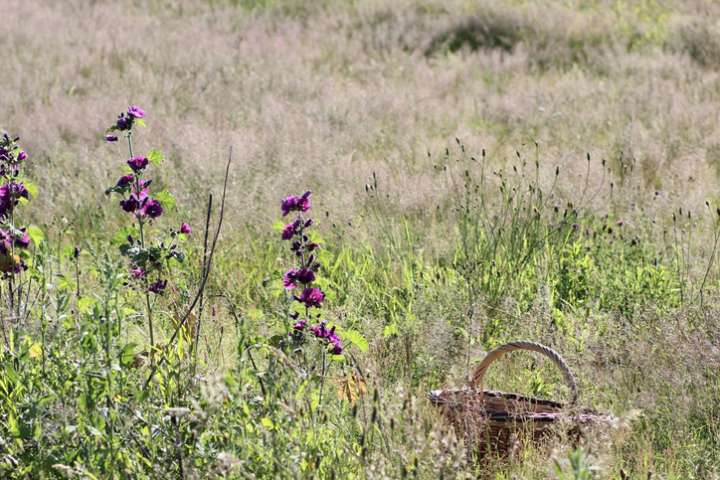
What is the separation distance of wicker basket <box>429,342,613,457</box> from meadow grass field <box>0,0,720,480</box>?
0.24 ft

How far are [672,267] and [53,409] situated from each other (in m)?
3.01

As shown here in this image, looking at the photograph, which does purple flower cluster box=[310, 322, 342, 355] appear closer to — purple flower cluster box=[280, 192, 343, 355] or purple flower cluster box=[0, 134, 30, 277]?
purple flower cluster box=[280, 192, 343, 355]

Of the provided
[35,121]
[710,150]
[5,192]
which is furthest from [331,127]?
[5,192]

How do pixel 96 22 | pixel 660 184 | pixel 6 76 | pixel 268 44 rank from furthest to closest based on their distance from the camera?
pixel 96 22, pixel 268 44, pixel 6 76, pixel 660 184

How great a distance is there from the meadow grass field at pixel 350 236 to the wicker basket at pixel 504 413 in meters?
0.07

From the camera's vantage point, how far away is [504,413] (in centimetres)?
315

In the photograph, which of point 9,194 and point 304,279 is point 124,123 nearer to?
point 9,194

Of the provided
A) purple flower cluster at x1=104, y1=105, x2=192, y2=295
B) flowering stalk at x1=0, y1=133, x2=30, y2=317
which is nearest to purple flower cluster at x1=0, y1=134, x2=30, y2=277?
flowering stalk at x1=0, y1=133, x2=30, y2=317

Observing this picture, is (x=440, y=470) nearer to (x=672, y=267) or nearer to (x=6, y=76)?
(x=672, y=267)

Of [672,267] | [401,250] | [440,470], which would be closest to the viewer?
[440,470]

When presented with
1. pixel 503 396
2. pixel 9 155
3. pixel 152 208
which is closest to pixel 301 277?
pixel 152 208

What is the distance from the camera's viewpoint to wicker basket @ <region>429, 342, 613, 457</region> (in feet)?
9.10

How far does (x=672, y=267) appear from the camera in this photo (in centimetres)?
443

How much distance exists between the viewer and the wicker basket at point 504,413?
277cm
